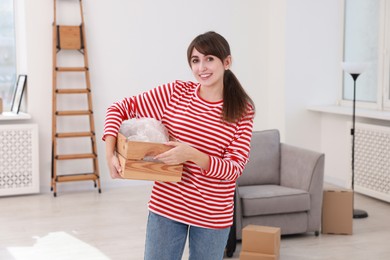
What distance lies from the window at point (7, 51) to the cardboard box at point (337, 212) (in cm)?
347

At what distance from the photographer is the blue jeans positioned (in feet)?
6.74

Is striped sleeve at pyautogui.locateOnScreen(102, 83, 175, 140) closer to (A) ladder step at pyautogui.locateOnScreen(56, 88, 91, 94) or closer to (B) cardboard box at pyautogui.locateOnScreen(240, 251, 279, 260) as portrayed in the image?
(B) cardboard box at pyautogui.locateOnScreen(240, 251, 279, 260)

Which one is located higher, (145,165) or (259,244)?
(145,165)

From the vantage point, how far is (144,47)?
21.9 feet

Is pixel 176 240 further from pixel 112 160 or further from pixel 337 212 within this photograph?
pixel 337 212

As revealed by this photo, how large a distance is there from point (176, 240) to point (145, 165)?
28 cm

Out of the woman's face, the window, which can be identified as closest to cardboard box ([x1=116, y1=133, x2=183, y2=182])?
the woman's face

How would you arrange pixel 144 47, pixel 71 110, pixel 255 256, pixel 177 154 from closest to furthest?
1. pixel 177 154
2. pixel 255 256
3. pixel 71 110
4. pixel 144 47

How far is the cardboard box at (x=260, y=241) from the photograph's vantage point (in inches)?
161

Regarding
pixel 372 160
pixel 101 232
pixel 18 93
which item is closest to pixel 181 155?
pixel 101 232

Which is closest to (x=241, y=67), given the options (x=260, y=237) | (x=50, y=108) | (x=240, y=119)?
(x=50, y=108)

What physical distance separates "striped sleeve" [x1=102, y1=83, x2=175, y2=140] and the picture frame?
4.33 m

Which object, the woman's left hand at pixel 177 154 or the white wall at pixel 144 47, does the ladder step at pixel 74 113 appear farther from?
the woman's left hand at pixel 177 154

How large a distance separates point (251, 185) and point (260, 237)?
84 centimetres
